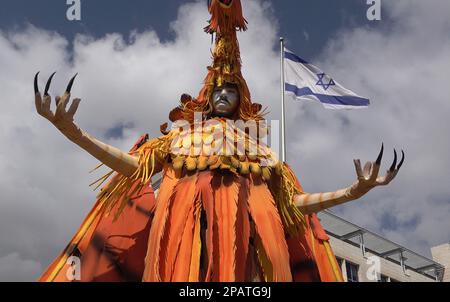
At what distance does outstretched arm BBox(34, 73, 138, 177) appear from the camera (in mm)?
3971

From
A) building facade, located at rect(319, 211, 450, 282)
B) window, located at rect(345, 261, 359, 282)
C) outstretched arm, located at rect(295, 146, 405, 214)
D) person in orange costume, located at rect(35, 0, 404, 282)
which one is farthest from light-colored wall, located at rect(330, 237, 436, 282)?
person in orange costume, located at rect(35, 0, 404, 282)

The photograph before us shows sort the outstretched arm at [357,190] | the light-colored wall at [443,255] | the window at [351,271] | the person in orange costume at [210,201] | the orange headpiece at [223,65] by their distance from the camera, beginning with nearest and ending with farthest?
1. the person in orange costume at [210,201]
2. the outstretched arm at [357,190]
3. the orange headpiece at [223,65]
4. the window at [351,271]
5. the light-colored wall at [443,255]

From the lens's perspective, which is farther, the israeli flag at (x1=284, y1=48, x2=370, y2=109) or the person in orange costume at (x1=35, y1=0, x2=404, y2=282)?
the israeli flag at (x1=284, y1=48, x2=370, y2=109)

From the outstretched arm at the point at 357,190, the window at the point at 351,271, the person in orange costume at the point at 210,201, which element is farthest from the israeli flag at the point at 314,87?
the window at the point at 351,271

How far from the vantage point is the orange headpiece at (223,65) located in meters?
5.20

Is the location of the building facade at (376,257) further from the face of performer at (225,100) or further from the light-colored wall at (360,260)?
the face of performer at (225,100)

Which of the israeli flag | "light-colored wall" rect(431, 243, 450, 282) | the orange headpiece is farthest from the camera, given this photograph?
"light-colored wall" rect(431, 243, 450, 282)

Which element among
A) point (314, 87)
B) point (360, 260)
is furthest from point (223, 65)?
point (360, 260)

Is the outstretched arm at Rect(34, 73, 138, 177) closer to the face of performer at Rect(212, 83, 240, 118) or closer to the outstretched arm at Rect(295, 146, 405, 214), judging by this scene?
the face of performer at Rect(212, 83, 240, 118)

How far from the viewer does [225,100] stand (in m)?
5.26

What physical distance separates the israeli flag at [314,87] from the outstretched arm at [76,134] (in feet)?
19.8

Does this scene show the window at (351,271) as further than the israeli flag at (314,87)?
Yes
